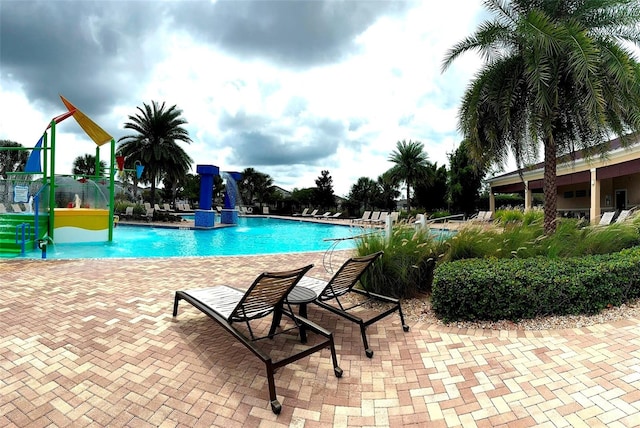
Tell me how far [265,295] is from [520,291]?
9.49ft

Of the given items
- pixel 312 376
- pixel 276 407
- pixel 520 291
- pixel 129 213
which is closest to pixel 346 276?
pixel 312 376

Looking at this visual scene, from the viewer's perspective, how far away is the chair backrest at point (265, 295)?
283 cm

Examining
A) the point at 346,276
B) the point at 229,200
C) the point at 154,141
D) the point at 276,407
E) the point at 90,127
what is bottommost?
the point at 276,407

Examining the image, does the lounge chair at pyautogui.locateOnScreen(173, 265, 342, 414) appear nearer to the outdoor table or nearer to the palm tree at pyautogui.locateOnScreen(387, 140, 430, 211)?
the outdoor table

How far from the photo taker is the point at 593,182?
16.3 meters

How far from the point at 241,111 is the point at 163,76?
16.3ft

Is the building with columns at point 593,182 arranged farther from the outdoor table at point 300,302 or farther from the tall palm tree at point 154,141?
the tall palm tree at point 154,141

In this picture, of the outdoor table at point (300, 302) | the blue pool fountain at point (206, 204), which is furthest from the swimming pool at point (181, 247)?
the outdoor table at point (300, 302)

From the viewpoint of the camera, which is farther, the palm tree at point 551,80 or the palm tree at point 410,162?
the palm tree at point 410,162

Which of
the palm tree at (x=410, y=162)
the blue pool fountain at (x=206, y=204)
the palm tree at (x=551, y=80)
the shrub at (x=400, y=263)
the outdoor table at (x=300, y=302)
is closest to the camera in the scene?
the outdoor table at (x=300, y=302)

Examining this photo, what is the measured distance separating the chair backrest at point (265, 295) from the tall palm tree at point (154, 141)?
28593 mm

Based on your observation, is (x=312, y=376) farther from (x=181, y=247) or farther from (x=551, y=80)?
(x=181, y=247)

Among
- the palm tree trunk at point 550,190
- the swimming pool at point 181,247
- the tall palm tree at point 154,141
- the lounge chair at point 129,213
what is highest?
the tall palm tree at point 154,141

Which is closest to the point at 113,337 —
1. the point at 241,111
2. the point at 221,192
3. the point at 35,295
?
the point at 35,295
